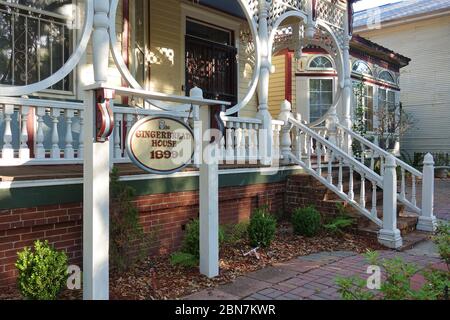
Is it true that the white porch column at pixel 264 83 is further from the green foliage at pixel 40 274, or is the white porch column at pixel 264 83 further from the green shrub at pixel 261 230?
the green foliage at pixel 40 274

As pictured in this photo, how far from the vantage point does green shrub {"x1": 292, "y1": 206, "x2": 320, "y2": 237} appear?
584 centimetres

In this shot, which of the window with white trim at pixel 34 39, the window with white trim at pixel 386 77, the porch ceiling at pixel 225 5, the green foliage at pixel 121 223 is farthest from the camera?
the window with white trim at pixel 386 77

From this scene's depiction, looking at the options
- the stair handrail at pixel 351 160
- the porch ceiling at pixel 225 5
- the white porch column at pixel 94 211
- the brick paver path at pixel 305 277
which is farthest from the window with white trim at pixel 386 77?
the white porch column at pixel 94 211

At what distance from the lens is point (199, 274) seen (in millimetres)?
4250

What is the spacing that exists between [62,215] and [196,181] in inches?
Result: 72.1

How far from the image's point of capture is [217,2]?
8.12 m

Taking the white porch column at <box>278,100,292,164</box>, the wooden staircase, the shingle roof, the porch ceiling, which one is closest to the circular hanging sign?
the wooden staircase

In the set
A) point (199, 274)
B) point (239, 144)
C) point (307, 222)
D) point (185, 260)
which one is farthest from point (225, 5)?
point (199, 274)

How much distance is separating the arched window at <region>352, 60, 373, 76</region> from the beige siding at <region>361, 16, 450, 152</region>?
403cm

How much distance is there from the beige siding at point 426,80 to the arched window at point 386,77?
2.03 metres

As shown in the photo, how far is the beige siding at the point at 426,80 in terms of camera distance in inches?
664

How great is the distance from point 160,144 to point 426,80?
16.9 meters

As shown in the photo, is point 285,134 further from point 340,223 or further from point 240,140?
point 340,223
